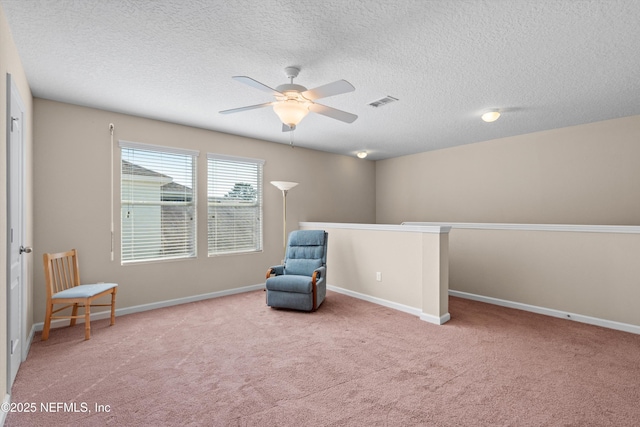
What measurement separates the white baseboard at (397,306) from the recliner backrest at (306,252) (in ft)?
2.50

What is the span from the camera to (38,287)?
3.46 meters

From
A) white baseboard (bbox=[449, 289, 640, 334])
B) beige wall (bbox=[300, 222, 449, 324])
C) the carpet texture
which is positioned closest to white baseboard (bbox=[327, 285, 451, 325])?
beige wall (bbox=[300, 222, 449, 324])

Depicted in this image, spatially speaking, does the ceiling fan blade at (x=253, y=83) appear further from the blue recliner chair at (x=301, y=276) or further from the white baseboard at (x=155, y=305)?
the white baseboard at (x=155, y=305)

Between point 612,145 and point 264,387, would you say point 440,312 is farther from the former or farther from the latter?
point 612,145

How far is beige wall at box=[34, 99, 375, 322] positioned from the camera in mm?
3531

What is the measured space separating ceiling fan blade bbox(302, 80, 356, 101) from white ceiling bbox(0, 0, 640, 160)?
1.07ft

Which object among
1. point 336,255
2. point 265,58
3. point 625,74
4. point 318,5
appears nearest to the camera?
point 318,5

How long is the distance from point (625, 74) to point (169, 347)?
486 cm

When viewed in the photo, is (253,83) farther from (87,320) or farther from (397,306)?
(397,306)

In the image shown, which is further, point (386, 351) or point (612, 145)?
point (612, 145)

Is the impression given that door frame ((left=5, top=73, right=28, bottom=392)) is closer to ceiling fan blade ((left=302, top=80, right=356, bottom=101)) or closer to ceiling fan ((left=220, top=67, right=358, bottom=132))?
ceiling fan ((left=220, top=67, right=358, bottom=132))

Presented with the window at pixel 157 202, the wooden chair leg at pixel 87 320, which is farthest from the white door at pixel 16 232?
the window at pixel 157 202

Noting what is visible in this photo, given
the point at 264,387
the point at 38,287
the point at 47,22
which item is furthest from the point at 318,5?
the point at 38,287

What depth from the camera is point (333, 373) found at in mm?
2537
